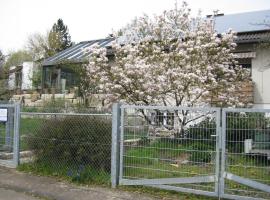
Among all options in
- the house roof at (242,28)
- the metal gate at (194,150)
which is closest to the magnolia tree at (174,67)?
the house roof at (242,28)

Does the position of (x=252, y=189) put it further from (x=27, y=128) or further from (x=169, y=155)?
(x=27, y=128)

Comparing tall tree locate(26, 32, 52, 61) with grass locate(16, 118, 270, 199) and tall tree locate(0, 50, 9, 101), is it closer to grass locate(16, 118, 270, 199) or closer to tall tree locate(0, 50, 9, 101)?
tall tree locate(0, 50, 9, 101)

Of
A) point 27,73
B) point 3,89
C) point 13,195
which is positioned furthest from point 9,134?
→ point 27,73

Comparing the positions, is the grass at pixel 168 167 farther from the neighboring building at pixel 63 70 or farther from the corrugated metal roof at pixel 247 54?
the neighboring building at pixel 63 70

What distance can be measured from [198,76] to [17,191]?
6.56 metres

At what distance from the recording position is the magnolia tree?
1232cm

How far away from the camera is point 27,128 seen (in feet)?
30.7

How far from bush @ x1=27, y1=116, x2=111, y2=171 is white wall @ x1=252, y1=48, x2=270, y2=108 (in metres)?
8.54

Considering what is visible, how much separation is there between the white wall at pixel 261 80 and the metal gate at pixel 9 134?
904 cm

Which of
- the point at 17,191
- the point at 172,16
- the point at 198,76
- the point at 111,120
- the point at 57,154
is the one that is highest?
the point at 172,16

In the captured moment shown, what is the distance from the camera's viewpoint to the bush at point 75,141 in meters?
8.05

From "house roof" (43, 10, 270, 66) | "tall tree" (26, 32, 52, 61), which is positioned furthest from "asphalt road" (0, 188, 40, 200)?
"tall tree" (26, 32, 52, 61)

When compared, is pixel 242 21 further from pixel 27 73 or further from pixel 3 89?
pixel 27 73

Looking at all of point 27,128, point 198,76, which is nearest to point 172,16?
point 198,76
